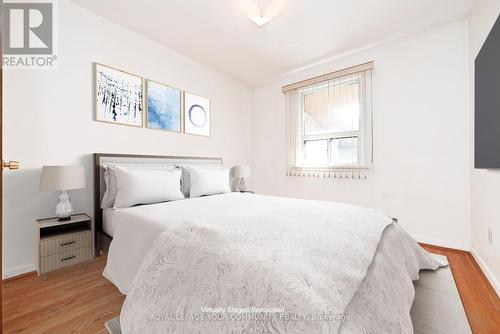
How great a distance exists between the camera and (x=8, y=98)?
1908mm

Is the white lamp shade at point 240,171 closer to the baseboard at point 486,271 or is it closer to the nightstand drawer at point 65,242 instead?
the nightstand drawer at point 65,242

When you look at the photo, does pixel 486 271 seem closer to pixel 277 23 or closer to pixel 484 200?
pixel 484 200

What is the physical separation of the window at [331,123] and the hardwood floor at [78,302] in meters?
1.69

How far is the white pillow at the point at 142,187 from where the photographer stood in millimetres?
2094

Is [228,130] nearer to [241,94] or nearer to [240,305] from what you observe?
[241,94]

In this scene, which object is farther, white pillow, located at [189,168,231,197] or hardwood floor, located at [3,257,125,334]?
white pillow, located at [189,168,231,197]

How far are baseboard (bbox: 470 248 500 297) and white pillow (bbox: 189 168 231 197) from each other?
2628mm

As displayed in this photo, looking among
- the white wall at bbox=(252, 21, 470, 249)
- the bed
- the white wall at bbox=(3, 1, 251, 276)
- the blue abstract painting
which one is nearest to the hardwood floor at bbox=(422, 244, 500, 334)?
the white wall at bbox=(252, 21, 470, 249)

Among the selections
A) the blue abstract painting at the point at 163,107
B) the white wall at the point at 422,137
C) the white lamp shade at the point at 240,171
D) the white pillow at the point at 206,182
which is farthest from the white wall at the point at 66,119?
the white wall at the point at 422,137

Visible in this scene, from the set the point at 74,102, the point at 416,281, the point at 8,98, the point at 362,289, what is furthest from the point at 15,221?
the point at 416,281

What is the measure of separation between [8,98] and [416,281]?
382cm

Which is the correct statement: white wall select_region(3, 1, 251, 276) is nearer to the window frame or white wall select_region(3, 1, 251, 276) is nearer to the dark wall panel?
the window frame

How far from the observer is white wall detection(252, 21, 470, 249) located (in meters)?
2.47

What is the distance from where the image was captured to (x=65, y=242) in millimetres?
1974
